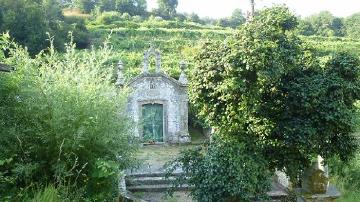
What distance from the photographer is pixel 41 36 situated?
1178 inches

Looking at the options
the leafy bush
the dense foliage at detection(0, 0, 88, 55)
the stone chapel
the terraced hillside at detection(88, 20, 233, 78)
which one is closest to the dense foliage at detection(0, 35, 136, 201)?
the leafy bush

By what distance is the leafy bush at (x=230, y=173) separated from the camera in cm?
884

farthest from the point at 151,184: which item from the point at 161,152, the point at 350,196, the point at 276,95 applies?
the point at 276,95

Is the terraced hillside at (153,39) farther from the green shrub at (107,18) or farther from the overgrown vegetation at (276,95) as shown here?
the overgrown vegetation at (276,95)

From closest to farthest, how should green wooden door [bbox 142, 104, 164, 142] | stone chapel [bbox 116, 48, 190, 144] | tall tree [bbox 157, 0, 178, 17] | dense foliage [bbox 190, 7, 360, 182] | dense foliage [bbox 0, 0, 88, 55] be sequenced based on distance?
dense foliage [bbox 190, 7, 360, 182]
stone chapel [bbox 116, 48, 190, 144]
green wooden door [bbox 142, 104, 164, 142]
dense foliage [bbox 0, 0, 88, 55]
tall tree [bbox 157, 0, 178, 17]

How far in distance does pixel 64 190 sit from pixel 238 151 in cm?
374

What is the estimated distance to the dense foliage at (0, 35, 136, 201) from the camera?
7.00 meters

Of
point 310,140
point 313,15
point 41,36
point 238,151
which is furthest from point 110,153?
point 313,15

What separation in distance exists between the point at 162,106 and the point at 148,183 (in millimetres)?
7524

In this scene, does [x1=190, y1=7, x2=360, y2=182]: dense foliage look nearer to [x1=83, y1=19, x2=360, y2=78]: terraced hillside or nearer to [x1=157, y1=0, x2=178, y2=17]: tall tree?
[x1=83, y1=19, x2=360, y2=78]: terraced hillside

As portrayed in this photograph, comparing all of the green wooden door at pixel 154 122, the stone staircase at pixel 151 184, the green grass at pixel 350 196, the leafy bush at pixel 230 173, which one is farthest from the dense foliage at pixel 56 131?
the green wooden door at pixel 154 122

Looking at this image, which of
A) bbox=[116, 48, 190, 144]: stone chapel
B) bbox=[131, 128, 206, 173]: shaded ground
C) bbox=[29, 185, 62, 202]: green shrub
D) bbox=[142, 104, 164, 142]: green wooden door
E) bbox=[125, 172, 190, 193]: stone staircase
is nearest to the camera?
bbox=[29, 185, 62, 202]: green shrub

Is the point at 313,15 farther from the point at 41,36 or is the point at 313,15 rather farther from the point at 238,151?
the point at 238,151

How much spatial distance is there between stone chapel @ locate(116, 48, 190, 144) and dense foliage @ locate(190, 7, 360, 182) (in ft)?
35.6
